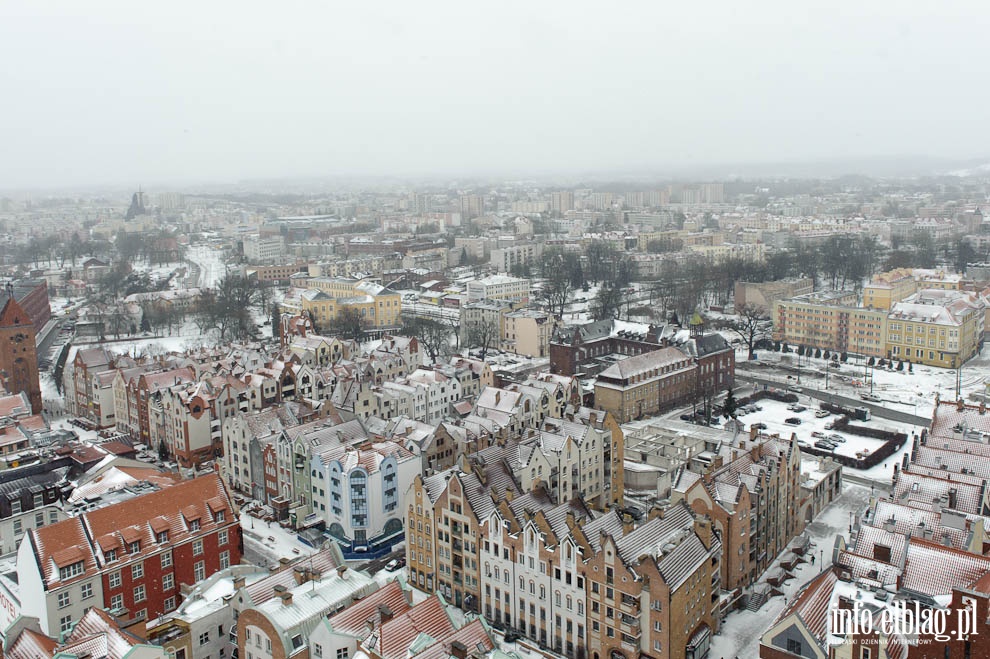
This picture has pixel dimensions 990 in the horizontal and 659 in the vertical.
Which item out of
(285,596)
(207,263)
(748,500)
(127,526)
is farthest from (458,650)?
(207,263)

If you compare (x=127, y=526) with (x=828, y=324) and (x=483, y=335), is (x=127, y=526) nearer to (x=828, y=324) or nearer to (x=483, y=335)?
(x=483, y=335)

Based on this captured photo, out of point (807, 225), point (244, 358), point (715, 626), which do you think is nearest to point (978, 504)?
point (715, 626)

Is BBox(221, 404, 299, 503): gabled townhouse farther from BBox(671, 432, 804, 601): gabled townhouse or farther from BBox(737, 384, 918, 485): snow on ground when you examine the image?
BBox(737, 384, 918, 485): snow on ground

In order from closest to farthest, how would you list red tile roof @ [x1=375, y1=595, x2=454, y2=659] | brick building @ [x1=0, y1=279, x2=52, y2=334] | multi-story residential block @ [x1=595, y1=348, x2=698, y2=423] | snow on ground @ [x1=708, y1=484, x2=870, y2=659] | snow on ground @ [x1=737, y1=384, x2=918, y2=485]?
red tile roof @ [x1=375, y1=595, x2=454, y2=659] < snow on ground @ [x1=708, y1=484, x2=870, y2=659] < snow on ground @ [x1=737, y1=384, x2=918, y2=485] < multi-story residential block @ [x1=595, y1=348, x2=698, y2=423] < brick building @ [x1=0, y1=279, x2=52, y2=334]

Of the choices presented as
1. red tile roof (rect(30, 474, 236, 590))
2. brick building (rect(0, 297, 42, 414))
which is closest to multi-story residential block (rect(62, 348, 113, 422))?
brick building (rect(0, 297, 42, 414))

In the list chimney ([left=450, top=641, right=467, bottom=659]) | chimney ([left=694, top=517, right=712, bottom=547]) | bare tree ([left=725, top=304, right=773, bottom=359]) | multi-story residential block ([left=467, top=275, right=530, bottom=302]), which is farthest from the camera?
multi-story residential block ([left=467, top=275, right=530, bottom=302])

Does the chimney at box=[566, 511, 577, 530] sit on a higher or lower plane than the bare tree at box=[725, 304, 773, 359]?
higher

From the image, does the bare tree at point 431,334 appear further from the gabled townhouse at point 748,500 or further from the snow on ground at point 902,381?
the gabled townhouse at point 748,500

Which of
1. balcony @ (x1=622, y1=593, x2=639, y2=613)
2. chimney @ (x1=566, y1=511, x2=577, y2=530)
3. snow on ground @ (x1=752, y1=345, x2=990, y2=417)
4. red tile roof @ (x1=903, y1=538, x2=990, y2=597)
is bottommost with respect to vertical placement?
snow on ground @ (x1=752, y1=345, x2=990, y2=417)
